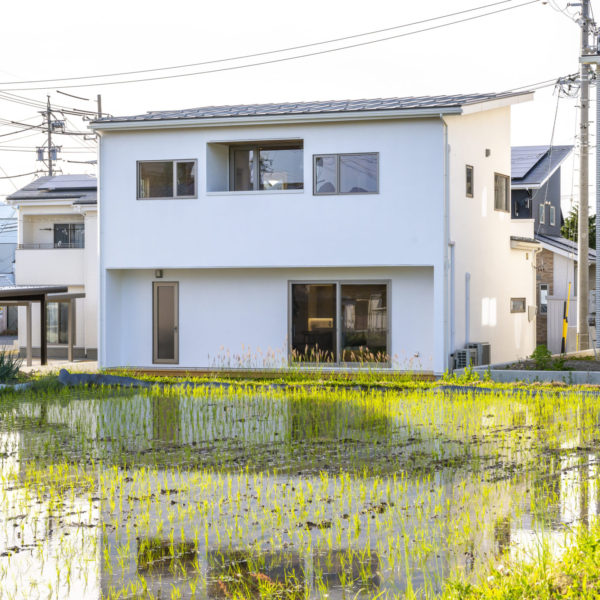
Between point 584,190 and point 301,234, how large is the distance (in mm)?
9090

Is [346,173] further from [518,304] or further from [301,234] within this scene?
[518,304]

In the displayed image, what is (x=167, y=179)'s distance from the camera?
24812 millimetres

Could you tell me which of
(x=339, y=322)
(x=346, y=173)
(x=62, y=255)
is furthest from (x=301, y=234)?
(x=62, y=255)

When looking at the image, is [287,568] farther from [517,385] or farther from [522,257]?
[522,257]

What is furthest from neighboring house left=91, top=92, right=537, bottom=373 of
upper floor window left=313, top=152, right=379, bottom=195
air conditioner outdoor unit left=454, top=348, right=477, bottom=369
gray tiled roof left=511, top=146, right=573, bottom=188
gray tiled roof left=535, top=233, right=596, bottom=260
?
gray tiled roof left=535, top=233, right=596, bottom=260

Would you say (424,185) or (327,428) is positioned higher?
(424,185)

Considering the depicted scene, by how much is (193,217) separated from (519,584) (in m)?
19.1

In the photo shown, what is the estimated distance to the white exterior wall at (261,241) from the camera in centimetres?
2289

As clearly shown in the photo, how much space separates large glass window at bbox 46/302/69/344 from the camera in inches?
1330

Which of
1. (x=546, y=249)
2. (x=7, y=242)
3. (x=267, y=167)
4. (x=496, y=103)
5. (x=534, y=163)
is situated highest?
(x=534, y=163)

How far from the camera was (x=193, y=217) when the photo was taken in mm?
24453

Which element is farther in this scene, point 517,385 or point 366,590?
point 517,385

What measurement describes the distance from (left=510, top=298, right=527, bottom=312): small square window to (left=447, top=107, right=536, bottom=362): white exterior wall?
0.14 metres

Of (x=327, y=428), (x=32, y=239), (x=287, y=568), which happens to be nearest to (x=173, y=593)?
(x=287, y=568)
